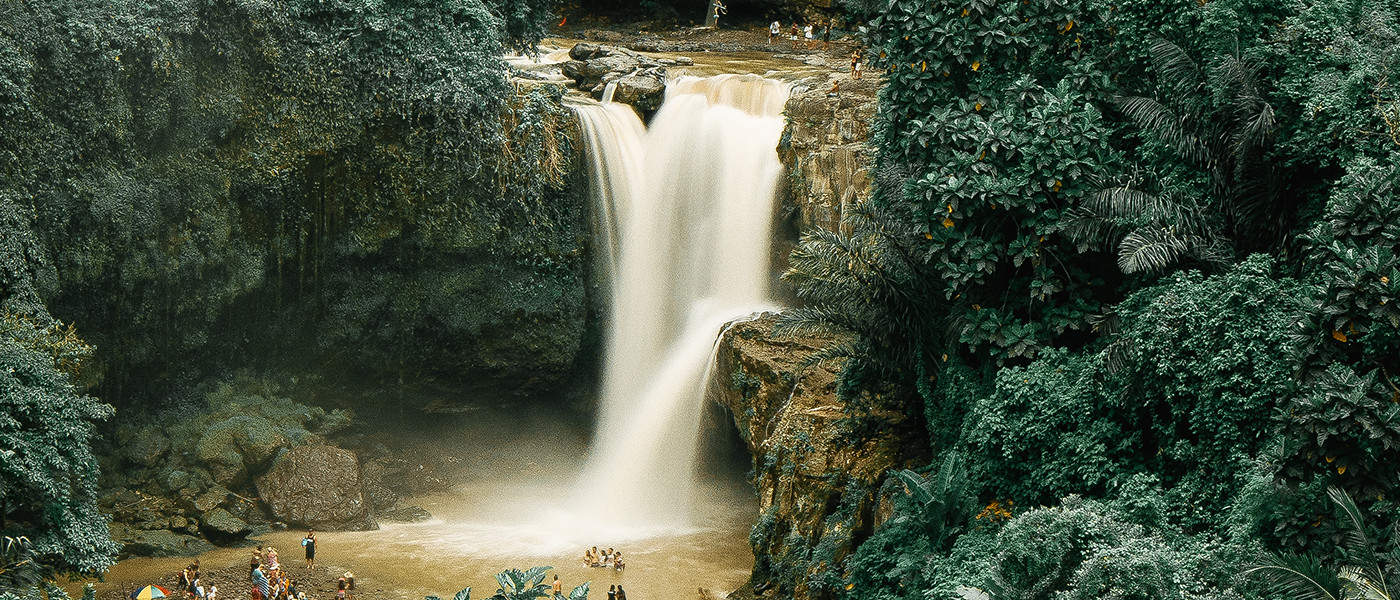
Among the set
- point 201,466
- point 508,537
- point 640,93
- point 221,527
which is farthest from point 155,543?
point 640,93

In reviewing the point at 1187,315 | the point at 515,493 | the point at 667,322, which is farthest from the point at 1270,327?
the point at 515,493

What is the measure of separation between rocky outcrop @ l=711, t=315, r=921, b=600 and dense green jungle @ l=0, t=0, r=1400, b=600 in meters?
0.12

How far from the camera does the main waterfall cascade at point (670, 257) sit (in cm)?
2564

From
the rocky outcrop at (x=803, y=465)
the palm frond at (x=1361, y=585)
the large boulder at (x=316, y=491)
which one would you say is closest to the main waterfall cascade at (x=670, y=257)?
the rocky outcrop at (x=803, y=465)

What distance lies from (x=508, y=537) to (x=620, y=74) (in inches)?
402

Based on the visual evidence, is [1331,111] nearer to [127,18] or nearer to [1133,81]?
[1133,81]

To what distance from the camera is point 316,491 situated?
2522 cm

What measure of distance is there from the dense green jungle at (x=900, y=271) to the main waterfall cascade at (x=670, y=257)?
832 mm

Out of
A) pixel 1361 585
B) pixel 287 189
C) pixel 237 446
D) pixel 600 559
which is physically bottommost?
pixel 600 559

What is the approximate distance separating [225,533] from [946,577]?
15071 mm

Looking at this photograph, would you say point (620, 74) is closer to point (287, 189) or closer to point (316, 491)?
point (287, 189)

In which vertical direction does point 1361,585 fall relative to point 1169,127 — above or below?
below

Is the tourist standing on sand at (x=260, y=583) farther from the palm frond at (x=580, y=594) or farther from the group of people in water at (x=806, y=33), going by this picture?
the group of people in water at (x=806, y=33)

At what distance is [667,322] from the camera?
26938 millimetres
